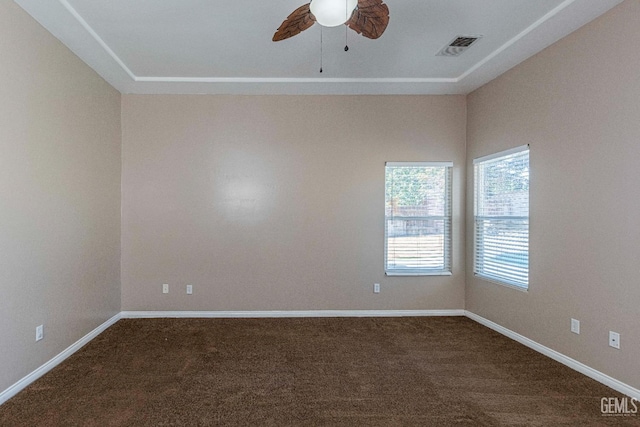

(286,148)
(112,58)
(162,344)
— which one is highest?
(112,58)

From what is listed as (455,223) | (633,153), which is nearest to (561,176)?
(633,153)

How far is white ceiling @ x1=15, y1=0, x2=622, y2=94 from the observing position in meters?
2.77

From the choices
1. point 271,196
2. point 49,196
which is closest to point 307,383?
point 271,196

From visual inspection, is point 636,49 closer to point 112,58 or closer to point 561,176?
point 561,176

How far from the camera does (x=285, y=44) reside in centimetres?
334

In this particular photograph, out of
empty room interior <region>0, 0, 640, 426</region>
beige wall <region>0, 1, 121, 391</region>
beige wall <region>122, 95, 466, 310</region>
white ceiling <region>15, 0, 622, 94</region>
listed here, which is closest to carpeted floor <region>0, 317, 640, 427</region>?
empty room interior <region>0, 0, 640, 426</region>

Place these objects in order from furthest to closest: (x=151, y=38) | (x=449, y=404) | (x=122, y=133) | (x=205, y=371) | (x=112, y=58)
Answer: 1. (x=122, y=133)
2. (x=112, y=58)
3. (x=151, y=38)
4. (x=205, y=371)
5. (x=449, y=404)

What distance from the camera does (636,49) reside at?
2514 mm

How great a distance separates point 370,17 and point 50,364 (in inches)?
150

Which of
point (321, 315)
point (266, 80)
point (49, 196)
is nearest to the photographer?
point (49, 196)

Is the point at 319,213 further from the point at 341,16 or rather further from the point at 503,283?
the point at 341,16

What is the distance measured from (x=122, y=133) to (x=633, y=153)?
17.6 feet

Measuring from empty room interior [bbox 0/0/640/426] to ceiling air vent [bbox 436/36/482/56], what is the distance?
0.9 inches

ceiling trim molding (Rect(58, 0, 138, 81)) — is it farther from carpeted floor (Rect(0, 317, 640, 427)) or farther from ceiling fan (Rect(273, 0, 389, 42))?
carpeted floor (Rect(0, 317, 640, 427))
